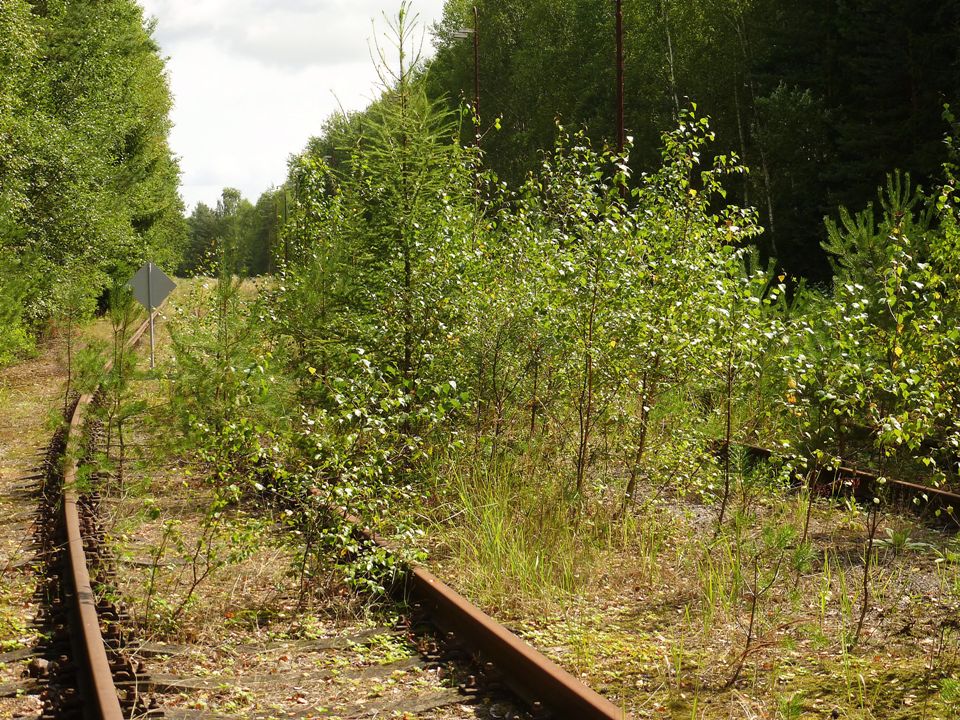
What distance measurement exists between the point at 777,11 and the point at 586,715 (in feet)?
117

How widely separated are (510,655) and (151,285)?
18.7 m

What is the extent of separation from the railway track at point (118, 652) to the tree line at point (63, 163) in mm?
8094

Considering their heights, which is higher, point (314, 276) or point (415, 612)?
point (314, 276)

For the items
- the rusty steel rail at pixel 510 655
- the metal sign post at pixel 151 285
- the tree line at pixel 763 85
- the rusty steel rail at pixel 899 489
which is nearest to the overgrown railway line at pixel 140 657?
the rusty steel rail at pixel 510 655

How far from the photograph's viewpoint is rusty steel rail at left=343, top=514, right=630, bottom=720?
4324 millimetres

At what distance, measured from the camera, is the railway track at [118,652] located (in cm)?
450

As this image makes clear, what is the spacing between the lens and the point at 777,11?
3544 cm

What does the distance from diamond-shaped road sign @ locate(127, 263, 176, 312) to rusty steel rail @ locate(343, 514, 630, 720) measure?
16.8m

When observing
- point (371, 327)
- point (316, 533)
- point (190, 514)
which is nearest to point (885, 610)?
point (316, 533)

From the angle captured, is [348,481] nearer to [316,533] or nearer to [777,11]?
[316,533]

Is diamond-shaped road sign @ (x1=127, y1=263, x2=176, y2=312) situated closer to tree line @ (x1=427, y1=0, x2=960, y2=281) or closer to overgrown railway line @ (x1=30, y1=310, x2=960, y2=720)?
tree line @ (x1=427, y1=0, x2=960, y2=281)

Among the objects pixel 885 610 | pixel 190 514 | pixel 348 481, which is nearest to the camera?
pixel 885 610

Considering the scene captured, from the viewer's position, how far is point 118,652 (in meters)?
5.26

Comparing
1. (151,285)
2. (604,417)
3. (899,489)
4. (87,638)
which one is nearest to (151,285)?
(151,285)
